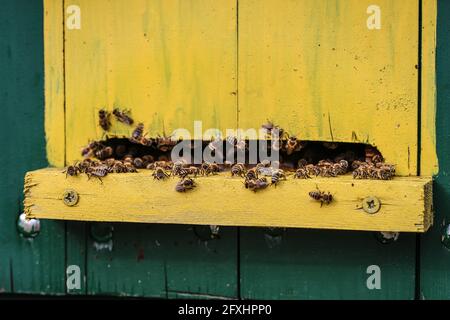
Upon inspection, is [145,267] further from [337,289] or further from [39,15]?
[39,15]

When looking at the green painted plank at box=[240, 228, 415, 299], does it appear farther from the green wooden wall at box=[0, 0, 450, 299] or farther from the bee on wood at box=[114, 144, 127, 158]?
the bee on wood at box=[114, 144, 127, 158]

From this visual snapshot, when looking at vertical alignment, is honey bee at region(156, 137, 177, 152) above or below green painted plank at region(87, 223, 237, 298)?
Answer: above

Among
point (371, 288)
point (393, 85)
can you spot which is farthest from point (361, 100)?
point (371, 288)

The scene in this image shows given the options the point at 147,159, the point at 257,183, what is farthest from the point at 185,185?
the point at 147,159

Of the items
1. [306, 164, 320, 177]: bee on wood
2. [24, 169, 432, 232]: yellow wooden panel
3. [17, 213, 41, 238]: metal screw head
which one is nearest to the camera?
[24, 169, 432, 232]: yellow wooden panel

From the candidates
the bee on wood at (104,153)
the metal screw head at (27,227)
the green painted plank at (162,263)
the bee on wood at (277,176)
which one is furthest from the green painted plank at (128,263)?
the bee on wood at (277,176)

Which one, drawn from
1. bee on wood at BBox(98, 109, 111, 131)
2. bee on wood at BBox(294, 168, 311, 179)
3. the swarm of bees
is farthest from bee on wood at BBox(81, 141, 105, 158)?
bee on wood at BBox(294, 168, 311, 179)

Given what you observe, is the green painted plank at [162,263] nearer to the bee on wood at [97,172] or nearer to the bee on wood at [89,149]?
the bee on wood at [89,149]
